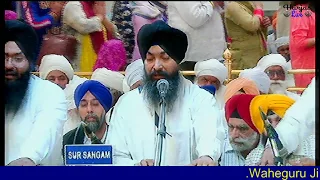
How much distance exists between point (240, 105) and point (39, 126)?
1195mm

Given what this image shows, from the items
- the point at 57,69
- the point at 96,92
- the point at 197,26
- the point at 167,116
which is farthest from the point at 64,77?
the point at 197,26

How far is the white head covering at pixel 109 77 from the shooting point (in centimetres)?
530

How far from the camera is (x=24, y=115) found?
538cm

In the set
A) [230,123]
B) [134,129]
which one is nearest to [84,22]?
[134,129]

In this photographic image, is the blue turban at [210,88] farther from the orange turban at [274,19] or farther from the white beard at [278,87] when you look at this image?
the orange turban at [274,19]

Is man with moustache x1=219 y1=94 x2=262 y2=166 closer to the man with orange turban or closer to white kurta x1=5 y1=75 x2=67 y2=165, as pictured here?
the man with orange turban

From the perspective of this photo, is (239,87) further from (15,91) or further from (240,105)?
(15,91)

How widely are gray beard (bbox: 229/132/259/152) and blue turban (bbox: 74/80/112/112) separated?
760 millimetres

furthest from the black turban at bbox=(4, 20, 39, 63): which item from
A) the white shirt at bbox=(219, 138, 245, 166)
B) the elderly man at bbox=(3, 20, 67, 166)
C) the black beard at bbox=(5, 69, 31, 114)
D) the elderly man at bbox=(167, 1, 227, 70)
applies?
the white shirt at bbox=(219, 138, 245, 166)

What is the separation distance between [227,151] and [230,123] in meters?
0.17

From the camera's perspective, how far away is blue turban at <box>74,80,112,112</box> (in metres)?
5.35

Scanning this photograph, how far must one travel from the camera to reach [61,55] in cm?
533

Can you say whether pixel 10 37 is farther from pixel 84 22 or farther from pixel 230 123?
pixel 230 123

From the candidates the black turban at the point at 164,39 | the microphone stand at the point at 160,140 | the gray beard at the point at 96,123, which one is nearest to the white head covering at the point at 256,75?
the black turban at the point at 164,39
